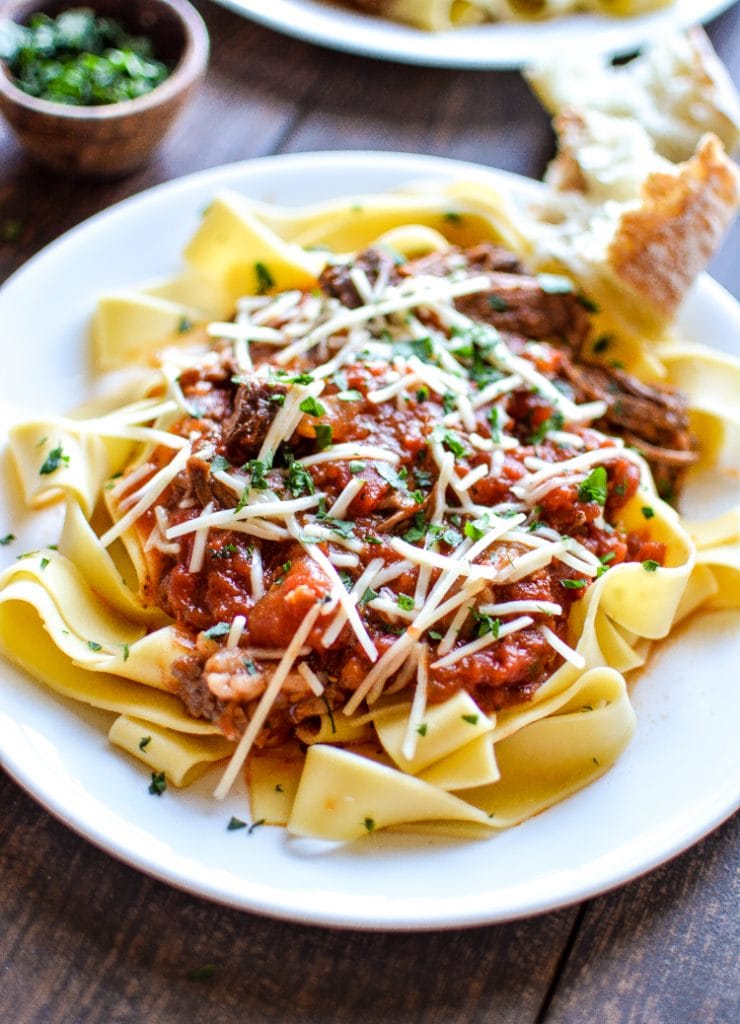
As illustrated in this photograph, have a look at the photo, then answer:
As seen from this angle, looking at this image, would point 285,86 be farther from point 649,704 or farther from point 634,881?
point 634,881

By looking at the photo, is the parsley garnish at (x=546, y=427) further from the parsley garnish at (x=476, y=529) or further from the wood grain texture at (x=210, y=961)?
the wood grain texture at (x=210, y=961)

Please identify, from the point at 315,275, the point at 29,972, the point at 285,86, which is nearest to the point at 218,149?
the point at 285,86

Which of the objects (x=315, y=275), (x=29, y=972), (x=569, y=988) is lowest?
(x=29, y=972)

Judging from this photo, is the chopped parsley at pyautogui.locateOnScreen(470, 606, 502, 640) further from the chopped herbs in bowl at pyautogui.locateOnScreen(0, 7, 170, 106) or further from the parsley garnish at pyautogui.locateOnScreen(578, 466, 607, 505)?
the chopped herbs in bowl at pyautogui.locateOnScreen(0, 7, 170, 106)

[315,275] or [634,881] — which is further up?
[315,275]

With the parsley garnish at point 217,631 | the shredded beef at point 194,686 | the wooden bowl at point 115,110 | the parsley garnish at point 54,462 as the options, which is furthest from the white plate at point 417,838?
the wooden bowl at point 115,110

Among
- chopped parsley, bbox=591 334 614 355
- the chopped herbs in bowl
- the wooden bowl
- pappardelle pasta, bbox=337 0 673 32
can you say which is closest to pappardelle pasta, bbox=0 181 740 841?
chopped parsley, bbox=591 334 614 355
